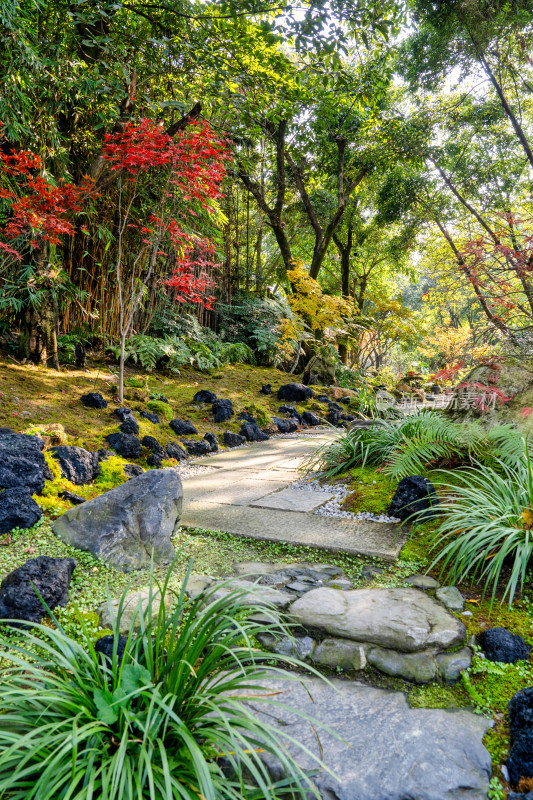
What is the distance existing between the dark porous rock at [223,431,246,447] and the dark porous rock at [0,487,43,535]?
10.1ft

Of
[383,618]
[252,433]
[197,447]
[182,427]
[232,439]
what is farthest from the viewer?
[252,433]

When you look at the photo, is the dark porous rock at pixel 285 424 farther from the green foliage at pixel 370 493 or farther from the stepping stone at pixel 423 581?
the stepping stone at pixel 423 581

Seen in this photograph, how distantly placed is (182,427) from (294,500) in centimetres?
227

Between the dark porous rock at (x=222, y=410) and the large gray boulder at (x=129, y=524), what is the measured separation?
11.5 ft

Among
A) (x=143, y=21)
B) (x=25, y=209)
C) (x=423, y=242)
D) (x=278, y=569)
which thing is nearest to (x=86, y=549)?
(x=278, y=569)

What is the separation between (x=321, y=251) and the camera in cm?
1076

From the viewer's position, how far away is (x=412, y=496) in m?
2.86

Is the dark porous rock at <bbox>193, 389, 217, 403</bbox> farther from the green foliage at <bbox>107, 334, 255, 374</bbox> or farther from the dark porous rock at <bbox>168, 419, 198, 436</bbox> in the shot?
the green foliage at <bbox>107, 334, 255, 374</bbox>

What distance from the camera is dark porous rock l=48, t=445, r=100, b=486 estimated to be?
3371 millimetres

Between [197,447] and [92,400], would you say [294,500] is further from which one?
[92,400]

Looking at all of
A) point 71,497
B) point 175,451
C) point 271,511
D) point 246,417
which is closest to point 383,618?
point 271,511

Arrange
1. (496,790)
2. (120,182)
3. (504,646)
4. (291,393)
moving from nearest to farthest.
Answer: (496,790) < (504,646) < (120,182) < (291,393)

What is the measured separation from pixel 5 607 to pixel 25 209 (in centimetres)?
409

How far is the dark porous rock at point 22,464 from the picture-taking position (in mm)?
2807
